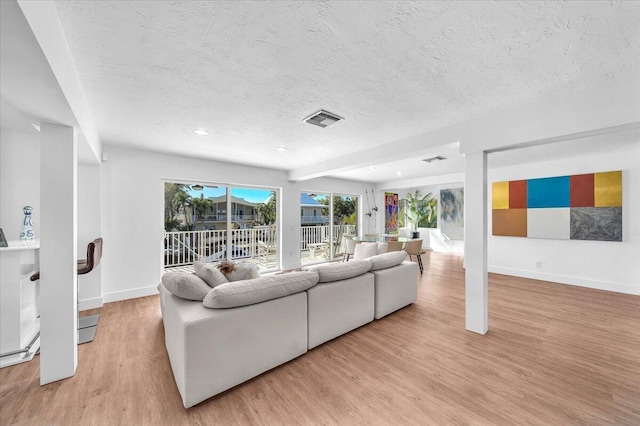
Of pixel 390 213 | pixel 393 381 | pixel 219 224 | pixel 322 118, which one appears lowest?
pixel 393 381

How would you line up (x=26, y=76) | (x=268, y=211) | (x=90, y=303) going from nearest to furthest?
(x=26, y=76), (x=90, y=303), (x=268, y=211)

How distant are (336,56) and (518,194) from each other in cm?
553

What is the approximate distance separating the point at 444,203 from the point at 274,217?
5.85m

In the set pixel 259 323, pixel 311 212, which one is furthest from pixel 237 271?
pixel 311 212

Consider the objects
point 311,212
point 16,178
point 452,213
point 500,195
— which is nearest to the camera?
point 16,178

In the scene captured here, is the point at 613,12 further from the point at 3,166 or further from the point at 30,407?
the point at 3,166

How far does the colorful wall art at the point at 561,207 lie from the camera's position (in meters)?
4.25

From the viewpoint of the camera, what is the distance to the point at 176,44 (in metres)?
1.57

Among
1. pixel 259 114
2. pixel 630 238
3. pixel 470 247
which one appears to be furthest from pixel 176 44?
pixel 630 238

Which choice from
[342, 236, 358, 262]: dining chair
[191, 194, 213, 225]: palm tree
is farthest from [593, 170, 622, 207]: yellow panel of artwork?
[191, 194, 213, 225]: palm tree

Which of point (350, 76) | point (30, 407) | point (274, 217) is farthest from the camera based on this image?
point (274, 217)

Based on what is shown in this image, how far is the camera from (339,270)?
272 centimetres

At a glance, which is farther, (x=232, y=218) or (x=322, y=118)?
(x=232, y=218)

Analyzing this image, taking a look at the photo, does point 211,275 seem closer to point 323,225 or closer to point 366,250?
point 366,250
